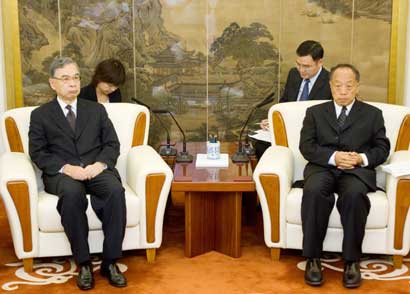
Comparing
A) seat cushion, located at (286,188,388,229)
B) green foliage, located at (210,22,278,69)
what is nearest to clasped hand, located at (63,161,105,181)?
seat cushion, located at (286,188,388,229)

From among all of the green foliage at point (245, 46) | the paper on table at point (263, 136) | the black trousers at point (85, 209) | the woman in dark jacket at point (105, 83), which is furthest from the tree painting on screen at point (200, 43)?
the black trousers at point (85, 209)

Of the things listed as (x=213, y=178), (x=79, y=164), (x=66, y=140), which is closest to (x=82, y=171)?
(x=79, y=164)

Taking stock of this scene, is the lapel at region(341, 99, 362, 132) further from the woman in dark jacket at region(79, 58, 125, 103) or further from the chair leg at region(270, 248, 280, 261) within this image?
the woman in dark jacket at region(79, 58, 125, 103)

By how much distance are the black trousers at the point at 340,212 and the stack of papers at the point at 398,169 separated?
0.17 meters

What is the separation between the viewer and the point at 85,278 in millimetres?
3689

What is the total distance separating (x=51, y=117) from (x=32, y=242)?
76 centimetres

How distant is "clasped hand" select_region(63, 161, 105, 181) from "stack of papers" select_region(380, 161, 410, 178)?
169 centimetres

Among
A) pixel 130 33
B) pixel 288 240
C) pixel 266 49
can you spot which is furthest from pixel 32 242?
pixel 266 49

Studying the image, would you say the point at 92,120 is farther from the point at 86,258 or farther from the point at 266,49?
the point at 266,49

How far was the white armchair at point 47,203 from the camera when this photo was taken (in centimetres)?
379

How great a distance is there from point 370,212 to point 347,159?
0.34 metres

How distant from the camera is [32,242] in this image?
3.86 meters

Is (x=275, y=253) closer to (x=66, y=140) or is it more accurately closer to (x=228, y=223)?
(x=228, y=223)

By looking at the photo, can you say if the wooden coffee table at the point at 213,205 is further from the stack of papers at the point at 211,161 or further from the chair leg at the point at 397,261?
the chair leg at the point at 397,261
